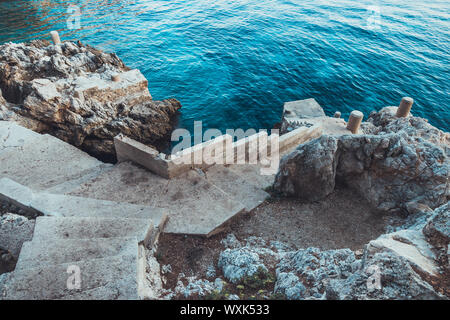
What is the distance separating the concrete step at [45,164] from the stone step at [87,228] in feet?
11.3

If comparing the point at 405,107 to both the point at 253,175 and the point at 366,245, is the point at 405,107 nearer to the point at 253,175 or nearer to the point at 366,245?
the point at 253,175

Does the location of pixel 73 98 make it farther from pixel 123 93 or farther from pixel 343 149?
pixel 343 149

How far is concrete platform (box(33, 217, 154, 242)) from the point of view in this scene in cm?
554

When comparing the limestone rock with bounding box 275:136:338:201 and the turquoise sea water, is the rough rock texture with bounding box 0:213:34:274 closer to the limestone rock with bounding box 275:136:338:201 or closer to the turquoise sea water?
the limestone rock with bounding box 275:136:338:201

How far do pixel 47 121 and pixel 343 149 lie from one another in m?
14.7

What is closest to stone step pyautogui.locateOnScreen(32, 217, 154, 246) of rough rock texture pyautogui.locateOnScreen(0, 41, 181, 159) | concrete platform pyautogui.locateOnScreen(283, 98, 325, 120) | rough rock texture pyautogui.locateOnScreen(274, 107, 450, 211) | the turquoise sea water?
rough rock texture pyautogui.locateOnScreen(274, 107, 450, 211)

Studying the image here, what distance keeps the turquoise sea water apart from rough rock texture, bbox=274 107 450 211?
1098 cm

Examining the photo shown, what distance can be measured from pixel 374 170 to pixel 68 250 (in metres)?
8.57

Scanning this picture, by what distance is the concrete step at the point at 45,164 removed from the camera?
9711 mm

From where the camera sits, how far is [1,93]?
16.2 metres

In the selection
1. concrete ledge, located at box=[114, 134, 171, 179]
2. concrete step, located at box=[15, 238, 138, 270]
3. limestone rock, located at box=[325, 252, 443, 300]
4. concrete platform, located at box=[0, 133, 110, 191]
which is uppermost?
limestone rock, located at box=[325, 252, 443, 300]

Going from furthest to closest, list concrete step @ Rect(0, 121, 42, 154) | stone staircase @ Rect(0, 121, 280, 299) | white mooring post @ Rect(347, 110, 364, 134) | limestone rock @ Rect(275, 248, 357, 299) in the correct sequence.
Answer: white mooring post @ Rect(347, 110, 364, 134) < concrete step @ Rect(0, 121, 42, 154) < limestone rock @ Rect(275, 248, 357, 299) < stone staircase @ Rect(0, 121, 280, 299)
